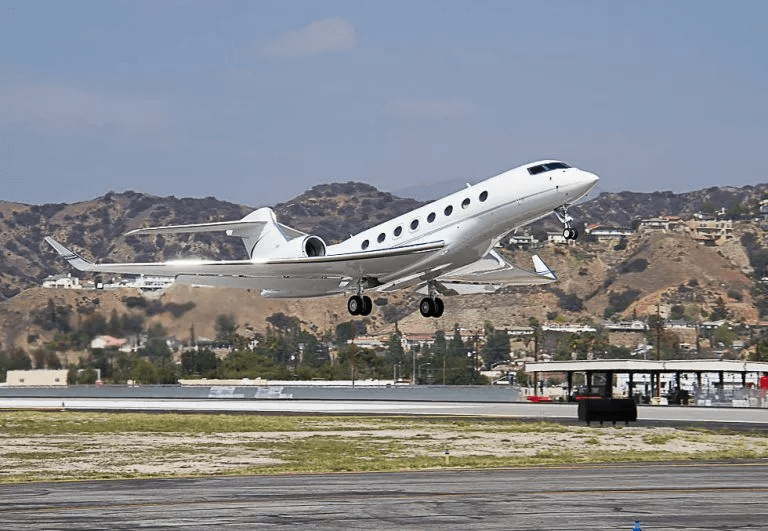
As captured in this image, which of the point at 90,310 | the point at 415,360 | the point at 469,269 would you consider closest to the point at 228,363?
the point at 415,360

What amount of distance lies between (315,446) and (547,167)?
490 inches

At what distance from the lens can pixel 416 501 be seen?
24.0 m

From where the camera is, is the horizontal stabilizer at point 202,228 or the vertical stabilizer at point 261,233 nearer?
the horizontal stabilizer at point 202,228

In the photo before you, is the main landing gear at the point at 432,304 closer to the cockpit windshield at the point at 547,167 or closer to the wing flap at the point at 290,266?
the wing flap at the point at 290,266

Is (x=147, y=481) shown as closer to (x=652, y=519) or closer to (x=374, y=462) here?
Answer: (x=374, y=462)

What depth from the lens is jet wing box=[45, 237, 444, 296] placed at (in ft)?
138

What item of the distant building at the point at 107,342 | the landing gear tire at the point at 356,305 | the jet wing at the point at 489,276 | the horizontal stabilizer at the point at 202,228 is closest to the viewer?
the landing gear tire at the point at 356,305

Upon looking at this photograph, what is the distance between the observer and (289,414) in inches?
2601

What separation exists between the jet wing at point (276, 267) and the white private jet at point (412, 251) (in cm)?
5

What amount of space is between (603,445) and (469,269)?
393 inches

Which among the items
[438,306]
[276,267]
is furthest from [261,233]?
[438,306]

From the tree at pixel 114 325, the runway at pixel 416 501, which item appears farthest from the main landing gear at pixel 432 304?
the tree at pixel 114 325

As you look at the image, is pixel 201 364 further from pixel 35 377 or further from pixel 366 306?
pixel 366 306

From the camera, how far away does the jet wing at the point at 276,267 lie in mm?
42094
